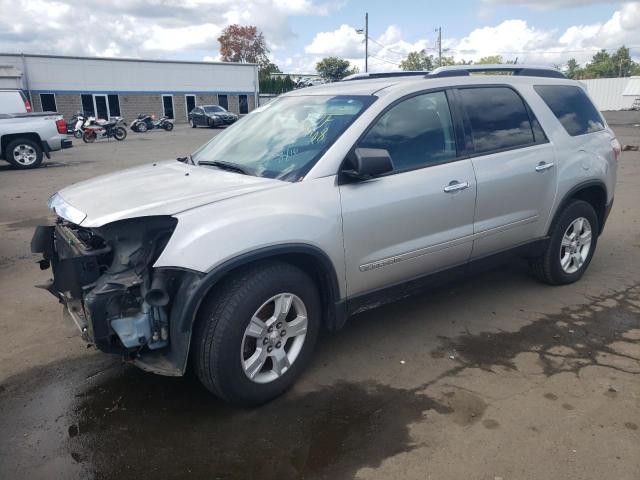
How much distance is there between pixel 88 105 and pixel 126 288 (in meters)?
39.8

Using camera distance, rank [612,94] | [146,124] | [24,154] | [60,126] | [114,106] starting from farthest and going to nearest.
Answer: [612,94], [114,106], [146,124], [60,126], [24,154]

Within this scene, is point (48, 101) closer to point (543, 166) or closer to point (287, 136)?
point (287, 136)

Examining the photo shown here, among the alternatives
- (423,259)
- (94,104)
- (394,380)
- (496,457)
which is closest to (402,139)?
(423,259)

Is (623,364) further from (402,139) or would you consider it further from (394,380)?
(402,139)

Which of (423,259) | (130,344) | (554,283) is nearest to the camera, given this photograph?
(130,344)

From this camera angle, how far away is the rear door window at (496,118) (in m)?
4.02

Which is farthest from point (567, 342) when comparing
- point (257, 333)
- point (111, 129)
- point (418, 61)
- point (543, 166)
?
point (418, 61)

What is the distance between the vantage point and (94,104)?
126 ft

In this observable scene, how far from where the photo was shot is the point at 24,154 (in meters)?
13.8

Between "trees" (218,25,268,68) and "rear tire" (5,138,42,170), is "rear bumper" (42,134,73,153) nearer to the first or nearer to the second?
"rear tire" (5,138,42,170)

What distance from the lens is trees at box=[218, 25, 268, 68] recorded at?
80750 mm

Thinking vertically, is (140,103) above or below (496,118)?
above

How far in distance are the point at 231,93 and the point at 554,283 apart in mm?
43093

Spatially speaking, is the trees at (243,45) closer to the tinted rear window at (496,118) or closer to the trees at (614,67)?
the trees at (614,67)
